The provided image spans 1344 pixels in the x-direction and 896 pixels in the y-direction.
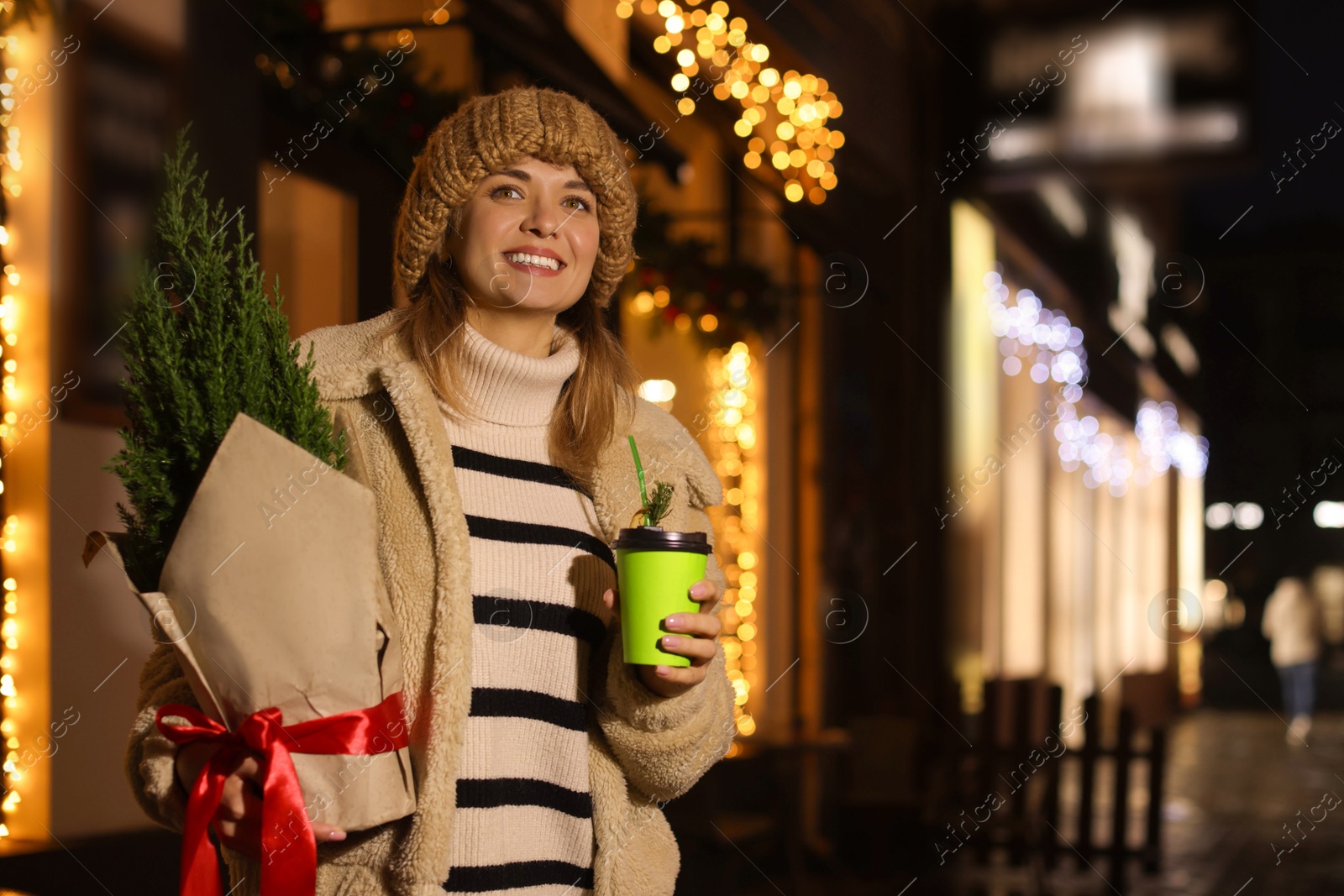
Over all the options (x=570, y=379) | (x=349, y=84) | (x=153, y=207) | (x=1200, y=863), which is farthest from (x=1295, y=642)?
(x=153, y=207)

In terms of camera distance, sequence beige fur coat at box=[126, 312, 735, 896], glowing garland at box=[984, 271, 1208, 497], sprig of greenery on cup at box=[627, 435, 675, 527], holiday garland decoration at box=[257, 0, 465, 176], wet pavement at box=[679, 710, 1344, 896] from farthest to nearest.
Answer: glowing garland at box=[984, 271, 1208, 497] → wet pavement at box=[679, 710, 1344, 896] → holiday garland decoration at box=[257, 0, 465, 176] → sprig of greenery on cup at box=[627, 435, 675, 527] → beige fur coat at box=[126, 312, 735, 896]

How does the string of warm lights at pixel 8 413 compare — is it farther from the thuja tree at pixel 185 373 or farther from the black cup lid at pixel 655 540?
the black cup lid at pixel 655 540

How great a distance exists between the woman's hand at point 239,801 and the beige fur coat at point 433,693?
48 millimetres

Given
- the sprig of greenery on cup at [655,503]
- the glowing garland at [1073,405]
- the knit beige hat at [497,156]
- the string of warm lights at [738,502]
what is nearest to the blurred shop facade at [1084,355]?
the glowing garland at [1073,405]

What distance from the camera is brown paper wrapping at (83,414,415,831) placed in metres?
1.21

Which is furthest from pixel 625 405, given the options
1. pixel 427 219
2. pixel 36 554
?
pixel 36 554

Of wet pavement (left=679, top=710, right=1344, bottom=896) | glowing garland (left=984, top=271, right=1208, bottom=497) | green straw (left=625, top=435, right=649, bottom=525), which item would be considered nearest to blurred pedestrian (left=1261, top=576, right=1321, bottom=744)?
wet pavement (left=679, top=710, right=1344, bottom=896)

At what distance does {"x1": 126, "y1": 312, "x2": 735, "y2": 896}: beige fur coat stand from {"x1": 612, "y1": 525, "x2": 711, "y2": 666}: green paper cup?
0.11 m

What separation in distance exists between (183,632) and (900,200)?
260 inches

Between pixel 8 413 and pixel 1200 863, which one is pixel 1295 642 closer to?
pixel 1200 863

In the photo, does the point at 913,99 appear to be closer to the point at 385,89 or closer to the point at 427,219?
the point at 385,89

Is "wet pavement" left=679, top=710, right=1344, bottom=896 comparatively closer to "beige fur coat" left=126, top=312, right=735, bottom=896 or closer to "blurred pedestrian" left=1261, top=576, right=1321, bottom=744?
"blurred pedestrian" left=1261, top=576, right=1321, bottom=744

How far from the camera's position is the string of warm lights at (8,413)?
9.68 ft

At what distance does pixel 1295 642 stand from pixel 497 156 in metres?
6.31
